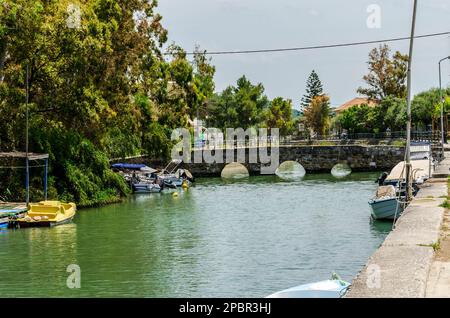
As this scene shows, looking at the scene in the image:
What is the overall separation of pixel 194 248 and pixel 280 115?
91.3 meters

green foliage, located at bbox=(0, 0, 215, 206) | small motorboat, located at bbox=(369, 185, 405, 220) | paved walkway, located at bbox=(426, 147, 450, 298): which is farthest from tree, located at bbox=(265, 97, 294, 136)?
paved walkway, located at bbox=(426, 147, 450, 298)

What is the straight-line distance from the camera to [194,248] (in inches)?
1112

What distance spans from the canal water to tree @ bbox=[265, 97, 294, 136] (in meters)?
68.9

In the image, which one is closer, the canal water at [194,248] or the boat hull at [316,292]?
the boat hull at [316,292]

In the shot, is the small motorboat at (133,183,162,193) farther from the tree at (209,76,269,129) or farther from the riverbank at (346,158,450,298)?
the tree at (209,76,269,129)

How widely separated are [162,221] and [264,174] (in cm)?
3928

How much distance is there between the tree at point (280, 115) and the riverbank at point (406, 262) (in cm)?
9722

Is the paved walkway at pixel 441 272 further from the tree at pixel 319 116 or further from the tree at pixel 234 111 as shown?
the tree at pixel 319 116

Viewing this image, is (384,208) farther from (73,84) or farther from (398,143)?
(398,143)

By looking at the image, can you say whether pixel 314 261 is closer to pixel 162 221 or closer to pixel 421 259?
pixel 421 259

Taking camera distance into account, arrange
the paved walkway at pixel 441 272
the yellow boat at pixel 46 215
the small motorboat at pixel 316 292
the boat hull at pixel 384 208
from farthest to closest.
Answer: the yellow boat at pixel 46 215 → the boat hull at pixel 384 208 → the small motorboat at pixel 316 292 → the paved walkway at pixel 441 272

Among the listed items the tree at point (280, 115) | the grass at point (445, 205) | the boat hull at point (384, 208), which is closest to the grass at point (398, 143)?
the tree at point (280, 115)

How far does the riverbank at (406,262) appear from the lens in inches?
422

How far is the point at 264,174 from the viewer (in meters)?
76.0
